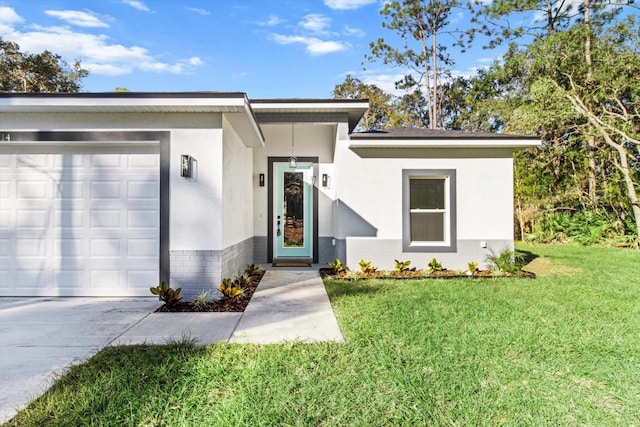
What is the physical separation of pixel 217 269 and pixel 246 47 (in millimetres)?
11668

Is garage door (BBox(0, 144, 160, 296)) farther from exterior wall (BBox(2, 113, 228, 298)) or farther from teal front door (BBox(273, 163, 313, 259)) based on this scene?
teal front door (BBox(273, 163, 313, 259))

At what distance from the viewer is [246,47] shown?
14.3 metres

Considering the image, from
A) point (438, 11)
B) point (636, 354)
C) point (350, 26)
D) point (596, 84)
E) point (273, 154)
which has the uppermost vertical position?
point (438, 11)

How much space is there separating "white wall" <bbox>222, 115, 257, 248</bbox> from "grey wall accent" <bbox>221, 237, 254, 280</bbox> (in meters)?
0.13

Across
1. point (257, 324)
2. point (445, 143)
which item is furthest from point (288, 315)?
point (445, 143)

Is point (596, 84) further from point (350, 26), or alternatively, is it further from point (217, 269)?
point (217, 269)

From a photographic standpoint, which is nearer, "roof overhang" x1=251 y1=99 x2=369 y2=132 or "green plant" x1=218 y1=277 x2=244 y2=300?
"green plant" x1=218 y1=277 x2=244 y2=300

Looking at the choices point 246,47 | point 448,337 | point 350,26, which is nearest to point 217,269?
point 448,337

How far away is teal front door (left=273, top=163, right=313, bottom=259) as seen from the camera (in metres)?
9.66

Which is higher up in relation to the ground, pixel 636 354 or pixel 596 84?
pixel 596 84

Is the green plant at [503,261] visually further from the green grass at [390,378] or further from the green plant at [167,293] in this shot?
the green plant at [167,293]

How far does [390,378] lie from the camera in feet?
9.47

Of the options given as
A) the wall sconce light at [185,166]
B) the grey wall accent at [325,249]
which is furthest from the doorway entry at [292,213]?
the wall sconce light at [185,166]

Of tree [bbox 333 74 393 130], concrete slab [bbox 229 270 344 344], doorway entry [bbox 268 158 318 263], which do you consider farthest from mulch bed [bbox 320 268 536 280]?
tree [bbox 333 74 393 130]
